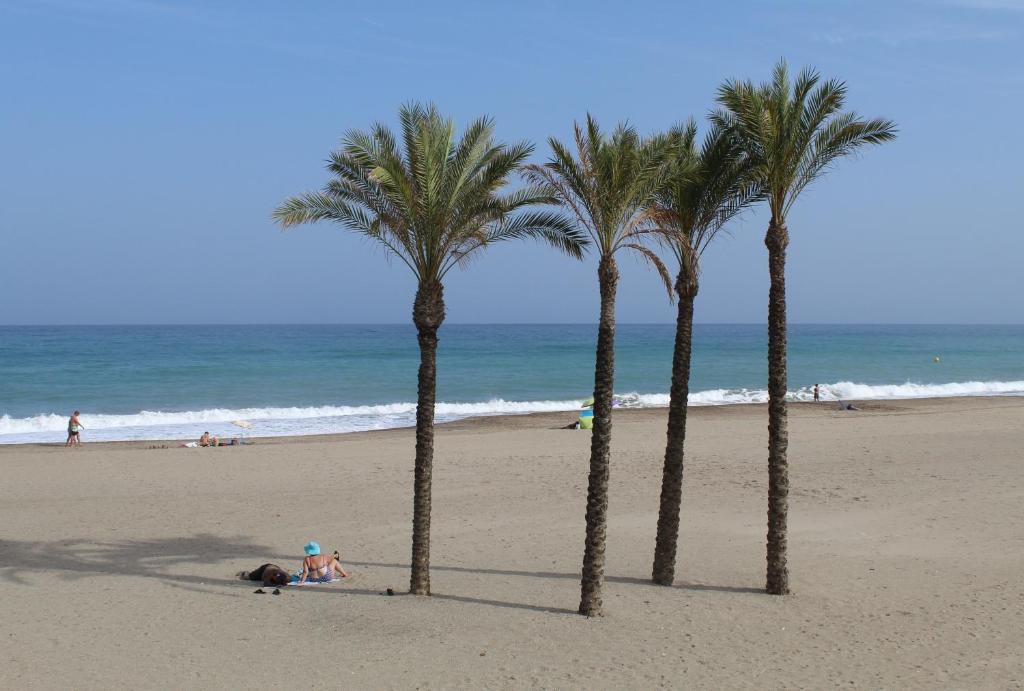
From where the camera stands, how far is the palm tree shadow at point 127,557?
13750mm

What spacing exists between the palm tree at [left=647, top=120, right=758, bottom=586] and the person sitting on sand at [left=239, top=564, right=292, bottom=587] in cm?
554

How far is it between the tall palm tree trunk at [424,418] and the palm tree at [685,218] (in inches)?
127

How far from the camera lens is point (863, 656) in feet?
33.5

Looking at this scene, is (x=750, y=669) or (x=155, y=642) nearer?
(x=750, y=669)

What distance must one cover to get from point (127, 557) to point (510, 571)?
654 centimetres

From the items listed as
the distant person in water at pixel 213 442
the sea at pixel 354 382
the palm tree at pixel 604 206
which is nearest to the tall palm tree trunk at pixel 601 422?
the palm tree at pixel 604 206

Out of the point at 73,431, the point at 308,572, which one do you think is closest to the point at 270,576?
the point at 308,572

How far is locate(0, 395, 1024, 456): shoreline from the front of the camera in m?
30.5

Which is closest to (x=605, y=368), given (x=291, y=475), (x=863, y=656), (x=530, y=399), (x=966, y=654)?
(x=863, y=656)

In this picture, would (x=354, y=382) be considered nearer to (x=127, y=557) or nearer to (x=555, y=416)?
(x=555, y=416)

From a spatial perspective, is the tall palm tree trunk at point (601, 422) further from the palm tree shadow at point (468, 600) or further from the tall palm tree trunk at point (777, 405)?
the tall palm tree trunk at point (777, 405)

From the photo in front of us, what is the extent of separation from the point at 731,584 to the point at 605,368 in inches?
168

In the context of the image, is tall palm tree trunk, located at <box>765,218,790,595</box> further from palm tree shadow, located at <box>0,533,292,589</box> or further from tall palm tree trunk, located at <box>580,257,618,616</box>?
palm tree shadow, located at <box>0,533,292,589</box>

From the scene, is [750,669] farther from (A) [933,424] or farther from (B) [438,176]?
(A) [933,424]
